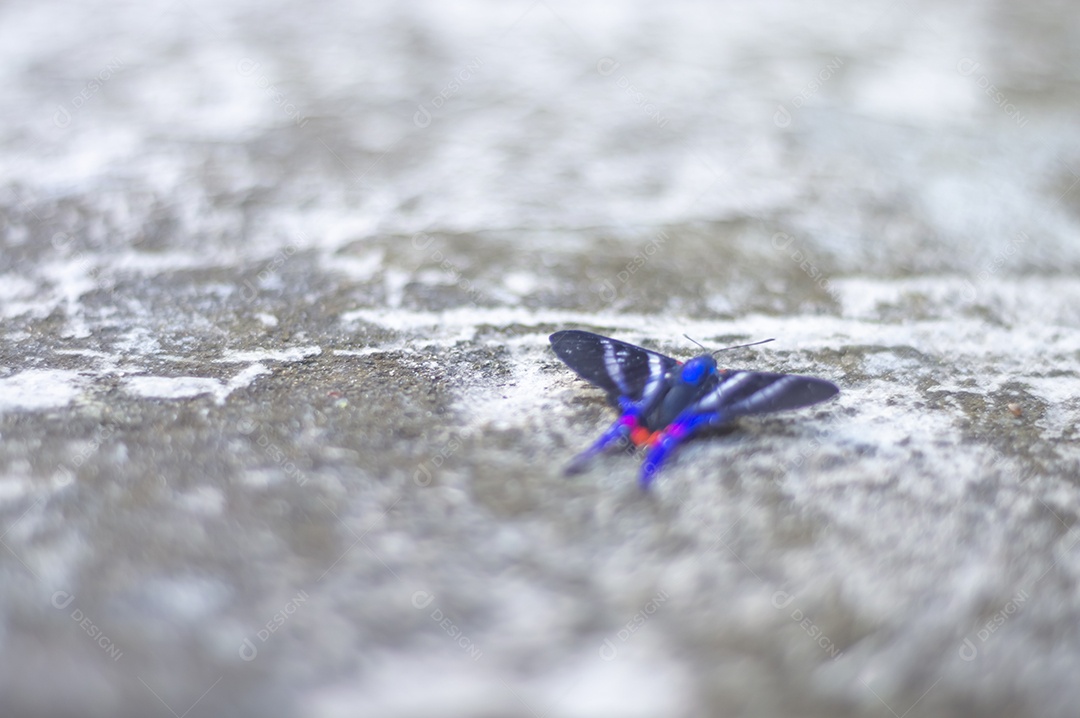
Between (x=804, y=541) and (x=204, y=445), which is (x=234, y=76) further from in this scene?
(x=804, y=541)

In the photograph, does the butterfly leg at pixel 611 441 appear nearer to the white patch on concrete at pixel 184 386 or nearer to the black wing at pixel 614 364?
the black wing at pixel 614 364

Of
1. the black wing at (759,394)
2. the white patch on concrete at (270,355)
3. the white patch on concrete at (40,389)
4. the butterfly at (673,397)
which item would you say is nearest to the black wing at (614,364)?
the butterfly at (673,397)

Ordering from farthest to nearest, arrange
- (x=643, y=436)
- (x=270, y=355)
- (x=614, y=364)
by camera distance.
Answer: (x=270, y=355) < (x=614, y=364) < (x=643, y=436)

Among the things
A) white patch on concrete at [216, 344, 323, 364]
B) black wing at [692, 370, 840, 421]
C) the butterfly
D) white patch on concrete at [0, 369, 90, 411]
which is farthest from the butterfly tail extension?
white patch on concrete at [0, 369, 90, 411]

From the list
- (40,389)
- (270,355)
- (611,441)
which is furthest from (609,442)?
(40,389)

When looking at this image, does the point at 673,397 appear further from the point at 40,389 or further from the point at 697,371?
the point at 40,389

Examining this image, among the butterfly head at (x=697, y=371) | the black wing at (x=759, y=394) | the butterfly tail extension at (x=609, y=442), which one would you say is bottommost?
the butterfly tail extension at (x=609, y=442)
